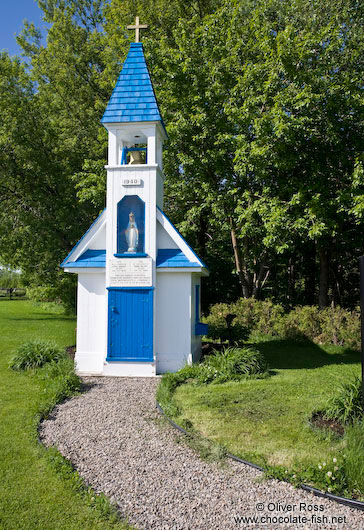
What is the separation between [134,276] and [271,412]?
15.0ft

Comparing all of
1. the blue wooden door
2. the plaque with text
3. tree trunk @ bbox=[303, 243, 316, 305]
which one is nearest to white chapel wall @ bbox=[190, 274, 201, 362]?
the blue wooden door

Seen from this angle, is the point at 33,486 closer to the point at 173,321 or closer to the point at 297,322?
the point at 173,321

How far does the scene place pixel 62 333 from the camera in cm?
1662

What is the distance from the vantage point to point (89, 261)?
10109 millimetres

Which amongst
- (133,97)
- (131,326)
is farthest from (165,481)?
(133,97)

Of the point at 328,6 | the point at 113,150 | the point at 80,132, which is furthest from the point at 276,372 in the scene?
the point at 80,132

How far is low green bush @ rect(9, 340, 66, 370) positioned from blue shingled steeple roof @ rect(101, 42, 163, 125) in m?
5.74

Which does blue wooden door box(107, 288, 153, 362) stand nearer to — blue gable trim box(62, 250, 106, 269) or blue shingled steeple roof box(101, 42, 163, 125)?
blue gable trim box(62, 250, 106, 269)

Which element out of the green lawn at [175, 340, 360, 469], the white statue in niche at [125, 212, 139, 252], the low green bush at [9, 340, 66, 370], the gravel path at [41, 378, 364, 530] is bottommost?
the gravel path at [41, 378, 364, 530]

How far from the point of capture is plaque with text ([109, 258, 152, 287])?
975cm

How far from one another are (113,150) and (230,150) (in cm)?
814

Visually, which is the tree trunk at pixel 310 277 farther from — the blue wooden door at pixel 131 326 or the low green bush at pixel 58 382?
the low green bush at pixel 58 382

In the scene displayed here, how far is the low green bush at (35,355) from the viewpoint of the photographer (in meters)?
9.51

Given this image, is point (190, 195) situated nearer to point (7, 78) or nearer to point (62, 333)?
point (62, 333)
